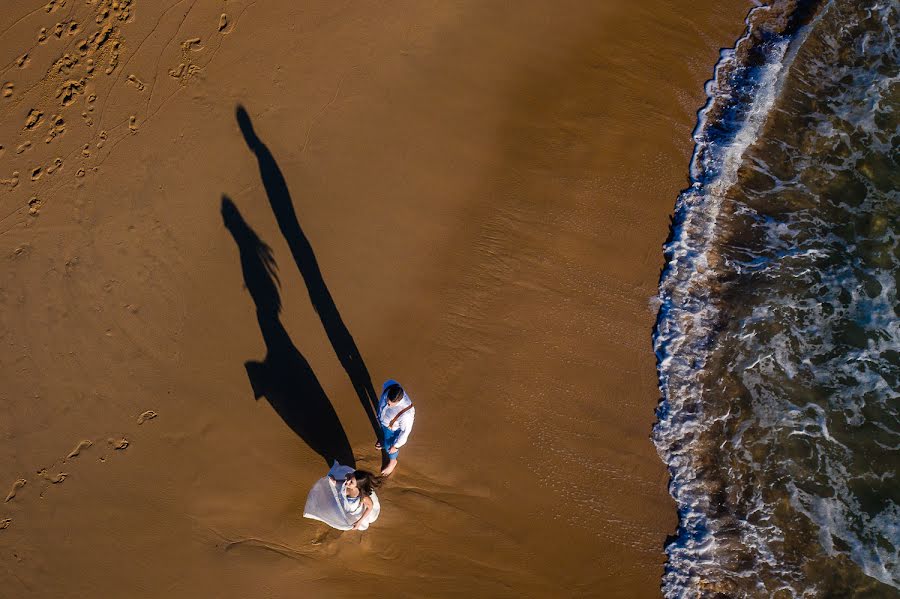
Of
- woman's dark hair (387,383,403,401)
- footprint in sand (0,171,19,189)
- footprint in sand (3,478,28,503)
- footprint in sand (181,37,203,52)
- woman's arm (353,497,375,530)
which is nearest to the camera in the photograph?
woman's dark hair (387,383,403,401)

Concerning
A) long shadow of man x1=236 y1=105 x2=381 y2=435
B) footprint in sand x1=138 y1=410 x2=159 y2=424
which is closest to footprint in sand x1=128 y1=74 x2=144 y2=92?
long shadow of man x1=236 y1=105 x2=381 y2=435

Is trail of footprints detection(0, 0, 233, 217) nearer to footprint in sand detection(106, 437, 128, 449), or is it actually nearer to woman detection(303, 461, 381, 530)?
footprint in sand detection(106, 437, 128, 449)

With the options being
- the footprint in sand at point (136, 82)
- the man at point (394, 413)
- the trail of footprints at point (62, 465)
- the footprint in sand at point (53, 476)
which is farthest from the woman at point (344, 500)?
the footprint in sand at point (136, 82)

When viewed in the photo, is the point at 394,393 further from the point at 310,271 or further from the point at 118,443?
the point at 118,443

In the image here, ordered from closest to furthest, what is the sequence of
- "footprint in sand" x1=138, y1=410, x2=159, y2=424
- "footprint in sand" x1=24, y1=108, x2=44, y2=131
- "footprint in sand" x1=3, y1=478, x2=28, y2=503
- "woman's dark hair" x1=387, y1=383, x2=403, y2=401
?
"woman's dark hair" x1=387, y1=383, x2=403, y2=401, "footprint in sand" x1=3, y1=478, x2=28, y2=503, "footprint in sand" x1=138, y1=410, x2=159, y2=424, "footprint in sand" x1=24, y1=108, x2=44, y2=131

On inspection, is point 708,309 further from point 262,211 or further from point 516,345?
point 262,211

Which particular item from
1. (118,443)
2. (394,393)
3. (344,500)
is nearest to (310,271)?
(394,393)

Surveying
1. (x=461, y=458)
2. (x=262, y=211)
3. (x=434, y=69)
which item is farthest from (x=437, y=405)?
(x=434, y=69)
